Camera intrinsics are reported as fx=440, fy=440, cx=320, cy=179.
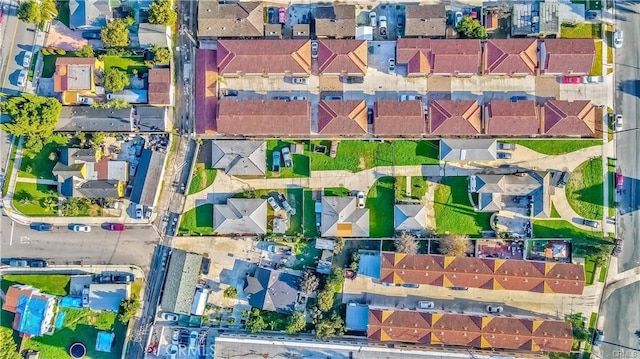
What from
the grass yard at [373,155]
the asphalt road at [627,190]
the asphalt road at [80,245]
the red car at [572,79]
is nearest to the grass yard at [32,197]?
the asphalt road at [80,245]

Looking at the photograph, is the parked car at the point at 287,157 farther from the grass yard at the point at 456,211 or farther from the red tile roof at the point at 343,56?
the grass yard at the point at 456,211

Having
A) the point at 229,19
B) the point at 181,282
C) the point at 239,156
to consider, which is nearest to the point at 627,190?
the point at 239,156

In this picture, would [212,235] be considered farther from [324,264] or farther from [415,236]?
[415,236]

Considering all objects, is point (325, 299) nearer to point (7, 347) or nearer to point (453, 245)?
point (453, 245)

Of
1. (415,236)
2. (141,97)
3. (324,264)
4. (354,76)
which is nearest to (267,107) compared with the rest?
(354,76)

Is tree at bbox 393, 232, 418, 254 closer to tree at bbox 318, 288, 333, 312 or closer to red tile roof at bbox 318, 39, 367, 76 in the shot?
tree at bbox 318, 288, 333, 312

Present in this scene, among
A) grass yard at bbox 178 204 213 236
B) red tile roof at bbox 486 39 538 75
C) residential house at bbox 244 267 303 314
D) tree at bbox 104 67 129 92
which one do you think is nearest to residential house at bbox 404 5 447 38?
red tile roof at bbox 486 39 538 75
